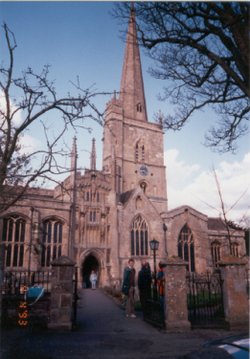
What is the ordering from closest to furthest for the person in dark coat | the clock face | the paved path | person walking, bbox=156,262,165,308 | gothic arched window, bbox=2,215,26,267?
1. the paved path
2. person walking, bbox=156,262,165,308
3. the person in dark coat
4. gothic arched window, bbox=2,215,26,267
5. the clock face

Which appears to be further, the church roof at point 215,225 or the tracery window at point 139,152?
the tracery window at point 139,152

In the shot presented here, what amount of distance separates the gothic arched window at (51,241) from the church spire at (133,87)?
912 inches

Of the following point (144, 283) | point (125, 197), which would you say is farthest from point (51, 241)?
point (144, 283)

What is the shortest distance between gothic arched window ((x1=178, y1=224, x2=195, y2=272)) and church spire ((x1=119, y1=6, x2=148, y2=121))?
19446 mm

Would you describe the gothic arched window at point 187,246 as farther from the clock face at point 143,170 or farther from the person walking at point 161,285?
the person walking at point 161,285

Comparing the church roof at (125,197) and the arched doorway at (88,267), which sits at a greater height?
the church roof at (125,197)

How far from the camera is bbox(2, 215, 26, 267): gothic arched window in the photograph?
83.5 feet

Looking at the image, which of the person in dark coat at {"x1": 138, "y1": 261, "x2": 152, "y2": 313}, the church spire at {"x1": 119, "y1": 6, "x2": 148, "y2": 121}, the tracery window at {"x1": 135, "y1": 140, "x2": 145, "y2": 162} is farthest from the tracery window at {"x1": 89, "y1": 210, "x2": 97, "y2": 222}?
the church spire at {"x1": 119, "y1": 6, "x2": 148, "y2": 121}

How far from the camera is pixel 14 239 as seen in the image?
25797 mm

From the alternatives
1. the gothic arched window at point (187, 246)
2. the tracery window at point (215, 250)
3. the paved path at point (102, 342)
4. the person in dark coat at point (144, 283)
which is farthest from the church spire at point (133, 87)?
the paved path at point (102, 342)

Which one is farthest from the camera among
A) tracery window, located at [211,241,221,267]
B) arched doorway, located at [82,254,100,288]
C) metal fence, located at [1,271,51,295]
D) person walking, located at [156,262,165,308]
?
tracery window, located at [211,241,221,267]

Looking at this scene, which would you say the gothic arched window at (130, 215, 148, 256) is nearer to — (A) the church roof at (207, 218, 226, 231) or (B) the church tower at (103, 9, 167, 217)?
(B) the church tower at (103, 9, 167, 217)

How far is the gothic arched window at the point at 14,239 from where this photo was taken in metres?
25.5

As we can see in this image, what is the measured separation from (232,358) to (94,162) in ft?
116
